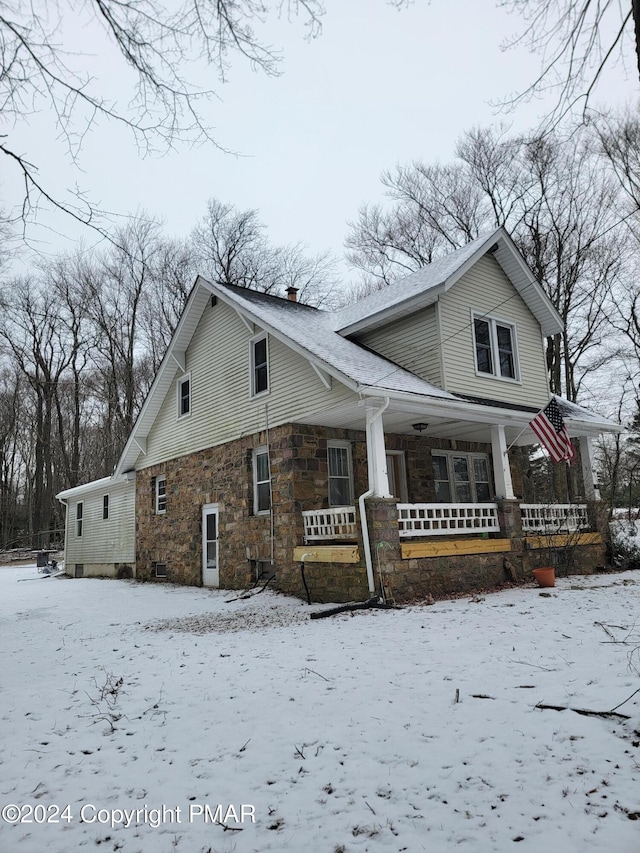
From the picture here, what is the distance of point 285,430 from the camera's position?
11.5 meters

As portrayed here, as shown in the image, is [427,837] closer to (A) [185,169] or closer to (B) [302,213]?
(A) [185,169]

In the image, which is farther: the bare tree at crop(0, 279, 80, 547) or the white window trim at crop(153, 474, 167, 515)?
the bare tree at crop(0, 279, 80, 547)

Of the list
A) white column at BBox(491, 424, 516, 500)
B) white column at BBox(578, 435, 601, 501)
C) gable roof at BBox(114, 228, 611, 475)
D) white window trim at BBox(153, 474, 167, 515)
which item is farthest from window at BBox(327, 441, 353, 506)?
white window trim at BBox(153, 474, 167, 515)

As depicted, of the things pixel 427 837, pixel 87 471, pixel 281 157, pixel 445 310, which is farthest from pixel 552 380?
pixel 87 471

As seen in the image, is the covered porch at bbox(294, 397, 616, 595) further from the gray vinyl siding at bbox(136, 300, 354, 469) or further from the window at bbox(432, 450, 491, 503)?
the gray vinyl siding at bbox(136, 300, 354, 469)

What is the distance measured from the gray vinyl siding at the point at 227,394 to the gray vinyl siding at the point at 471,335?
2.91 m

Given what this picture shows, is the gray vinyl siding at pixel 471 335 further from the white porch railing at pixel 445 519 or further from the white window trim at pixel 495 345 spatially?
the white porch railing at pixel 445 519

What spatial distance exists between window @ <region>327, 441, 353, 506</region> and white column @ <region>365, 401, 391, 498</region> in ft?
7.53

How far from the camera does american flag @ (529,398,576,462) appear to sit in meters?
10.8

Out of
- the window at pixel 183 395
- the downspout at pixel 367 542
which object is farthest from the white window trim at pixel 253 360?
the downspout at pixel 367 542

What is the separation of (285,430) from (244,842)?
8.89 metres

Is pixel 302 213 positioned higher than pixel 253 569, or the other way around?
pixel 302 213

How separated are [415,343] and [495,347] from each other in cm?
214

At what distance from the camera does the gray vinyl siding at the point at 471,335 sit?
11.9m
